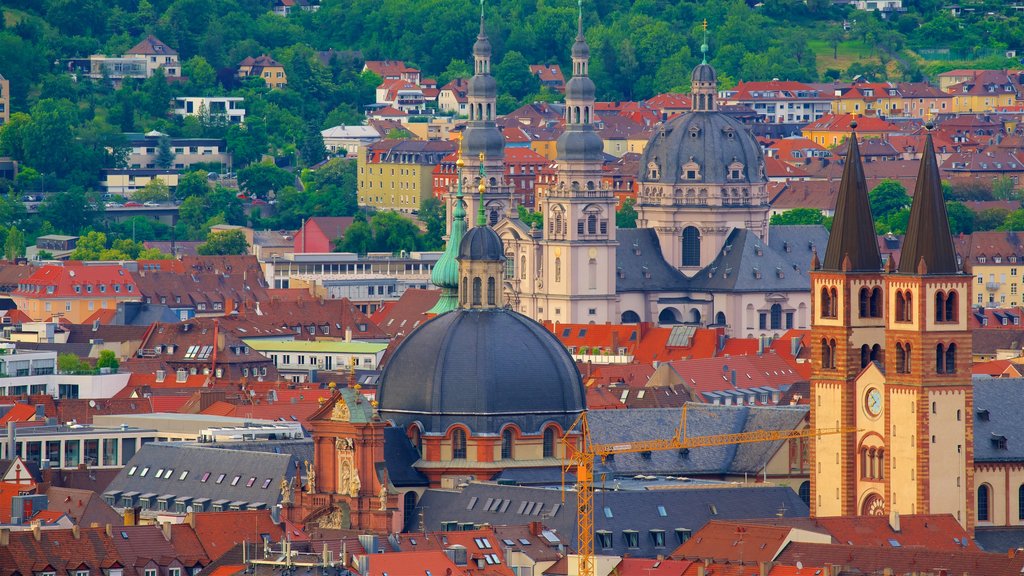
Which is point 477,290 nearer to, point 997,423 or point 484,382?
point 484,382

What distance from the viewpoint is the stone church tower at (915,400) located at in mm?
126062

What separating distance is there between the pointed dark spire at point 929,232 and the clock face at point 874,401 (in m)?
3.75

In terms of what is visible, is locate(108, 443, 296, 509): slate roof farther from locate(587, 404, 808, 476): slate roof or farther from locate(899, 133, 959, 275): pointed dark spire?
locate(899, 133, 959, 275): pointed dark spire

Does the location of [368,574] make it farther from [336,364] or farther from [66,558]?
[336,364]

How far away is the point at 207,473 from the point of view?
129375 millimetres

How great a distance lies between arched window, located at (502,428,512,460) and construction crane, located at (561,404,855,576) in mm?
1604

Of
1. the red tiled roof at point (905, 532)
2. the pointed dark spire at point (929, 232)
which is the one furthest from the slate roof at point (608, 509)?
the pointed dark spire at point (929, 232)

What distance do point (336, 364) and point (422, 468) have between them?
6492 centimetres

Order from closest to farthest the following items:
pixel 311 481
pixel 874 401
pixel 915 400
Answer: pixel 311 481 < pixel 915 400 < pixel 874 401

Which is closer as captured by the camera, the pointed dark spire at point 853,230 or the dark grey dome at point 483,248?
the pointed dark spire at point 853,230

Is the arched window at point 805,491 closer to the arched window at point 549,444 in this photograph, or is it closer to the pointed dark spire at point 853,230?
the pointed dark spire at point 853,230

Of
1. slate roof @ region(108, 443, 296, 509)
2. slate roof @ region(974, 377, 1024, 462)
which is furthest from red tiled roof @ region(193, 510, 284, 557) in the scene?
slate roof @ region(974, 377, 1024, 462)

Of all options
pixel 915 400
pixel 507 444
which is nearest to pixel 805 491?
pixel 915 400

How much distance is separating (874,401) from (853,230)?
613 cm
